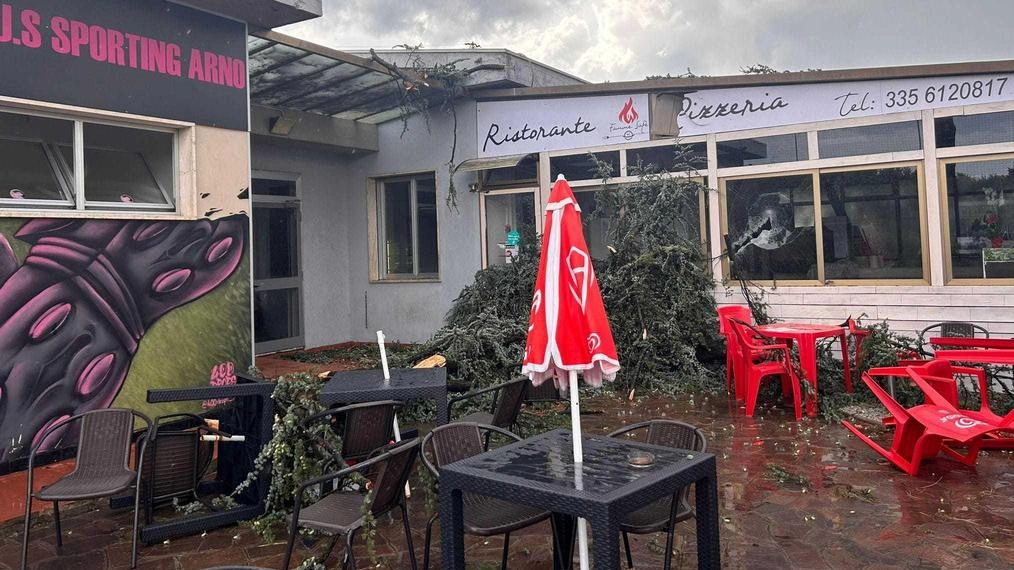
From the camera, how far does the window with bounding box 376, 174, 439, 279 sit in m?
11.2

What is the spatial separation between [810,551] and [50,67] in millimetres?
5979

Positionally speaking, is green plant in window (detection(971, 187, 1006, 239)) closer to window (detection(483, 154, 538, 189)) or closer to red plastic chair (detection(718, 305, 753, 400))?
red plastic chair (detection(718, 305, 753, 400))

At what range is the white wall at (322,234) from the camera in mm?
10836

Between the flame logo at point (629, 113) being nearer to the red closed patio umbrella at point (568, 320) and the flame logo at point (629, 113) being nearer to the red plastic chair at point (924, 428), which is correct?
the red plastic chair at point (924, 428)

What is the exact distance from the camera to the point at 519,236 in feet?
34.0

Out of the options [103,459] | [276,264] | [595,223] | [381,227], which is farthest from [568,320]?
[381,227]

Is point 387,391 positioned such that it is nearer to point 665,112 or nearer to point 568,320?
point 568,320

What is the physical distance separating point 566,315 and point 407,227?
8837 millimetres

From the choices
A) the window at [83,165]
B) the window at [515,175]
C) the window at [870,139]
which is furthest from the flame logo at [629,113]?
the window at [83,165]

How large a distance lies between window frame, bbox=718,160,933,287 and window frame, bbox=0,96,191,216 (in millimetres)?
5897

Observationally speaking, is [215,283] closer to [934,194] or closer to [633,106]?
[633,106]

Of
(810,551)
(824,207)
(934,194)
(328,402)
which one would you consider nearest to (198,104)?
(328,402)

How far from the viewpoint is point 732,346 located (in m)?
7.60

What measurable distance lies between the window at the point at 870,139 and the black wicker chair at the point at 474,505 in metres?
6.25
